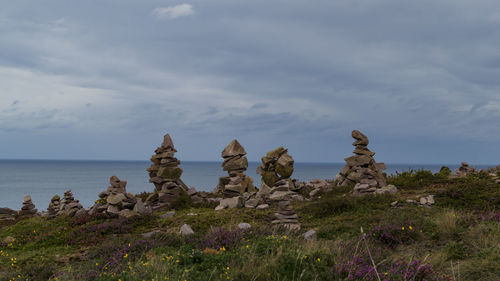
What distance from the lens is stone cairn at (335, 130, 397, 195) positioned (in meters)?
18.5

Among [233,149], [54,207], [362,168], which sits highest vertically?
[233,149]

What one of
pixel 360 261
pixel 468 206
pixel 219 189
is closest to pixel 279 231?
pixel 360 261

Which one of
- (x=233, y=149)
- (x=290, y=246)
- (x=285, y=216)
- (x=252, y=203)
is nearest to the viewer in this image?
(x=290, y=246)

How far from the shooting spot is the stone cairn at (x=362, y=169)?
60.6 ft

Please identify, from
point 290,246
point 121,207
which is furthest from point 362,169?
point 290,246

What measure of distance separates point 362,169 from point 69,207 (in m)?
15.2

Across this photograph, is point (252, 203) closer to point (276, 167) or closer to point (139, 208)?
point (276, 167)

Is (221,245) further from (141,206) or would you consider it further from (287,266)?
(141,206)

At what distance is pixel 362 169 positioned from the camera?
19172mm

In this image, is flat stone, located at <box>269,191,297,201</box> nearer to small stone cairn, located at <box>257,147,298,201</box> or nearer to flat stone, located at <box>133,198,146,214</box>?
flat stone, located at <box>133,198,146,214</box>

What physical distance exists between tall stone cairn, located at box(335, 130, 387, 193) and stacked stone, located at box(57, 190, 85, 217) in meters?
13.5

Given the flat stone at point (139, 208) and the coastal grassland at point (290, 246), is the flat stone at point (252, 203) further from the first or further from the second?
the flat stone at point (139, 208)

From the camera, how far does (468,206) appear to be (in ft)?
43.5

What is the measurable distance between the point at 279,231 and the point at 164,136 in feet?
36.3
